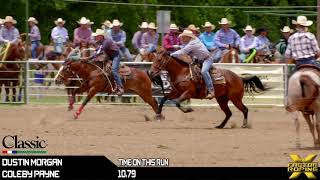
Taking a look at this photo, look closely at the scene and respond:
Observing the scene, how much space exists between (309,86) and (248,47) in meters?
11.5

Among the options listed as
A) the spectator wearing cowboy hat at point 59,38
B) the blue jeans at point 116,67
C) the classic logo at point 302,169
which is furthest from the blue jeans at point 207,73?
the spectator wearing cowboy hat at point 59,38

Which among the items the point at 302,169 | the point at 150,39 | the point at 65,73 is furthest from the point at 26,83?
the point at 302,169

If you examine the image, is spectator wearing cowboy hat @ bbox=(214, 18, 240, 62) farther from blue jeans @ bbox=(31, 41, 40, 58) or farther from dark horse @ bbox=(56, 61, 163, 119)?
blue jeans @ bbox=(31, 41, 40, 58)

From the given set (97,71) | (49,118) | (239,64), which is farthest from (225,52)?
(49,118)

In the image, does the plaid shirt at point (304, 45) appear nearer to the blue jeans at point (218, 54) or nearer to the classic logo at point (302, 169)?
the classic logo at point (302, 169)

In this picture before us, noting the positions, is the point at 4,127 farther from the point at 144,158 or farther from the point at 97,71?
the point at 144,158

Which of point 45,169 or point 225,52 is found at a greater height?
point 225,52

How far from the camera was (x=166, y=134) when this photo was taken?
17469mm

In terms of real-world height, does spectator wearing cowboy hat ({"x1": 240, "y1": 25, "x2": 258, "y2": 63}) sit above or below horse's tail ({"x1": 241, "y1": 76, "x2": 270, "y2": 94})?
above

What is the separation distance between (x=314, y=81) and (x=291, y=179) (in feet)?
12.7

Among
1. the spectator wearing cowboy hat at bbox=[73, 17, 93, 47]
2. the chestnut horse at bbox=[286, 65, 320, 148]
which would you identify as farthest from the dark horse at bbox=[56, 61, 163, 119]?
the chestnut horse at bbox=[286, 65, 320, 148]

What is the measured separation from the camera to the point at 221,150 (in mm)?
14586

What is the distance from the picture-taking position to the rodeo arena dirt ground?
1378 centimetres

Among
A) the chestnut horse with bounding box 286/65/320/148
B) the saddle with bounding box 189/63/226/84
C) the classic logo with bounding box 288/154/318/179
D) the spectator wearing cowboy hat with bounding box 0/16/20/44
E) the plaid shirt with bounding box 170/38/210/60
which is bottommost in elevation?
the classic logo with bounding box 288/154/318/179
